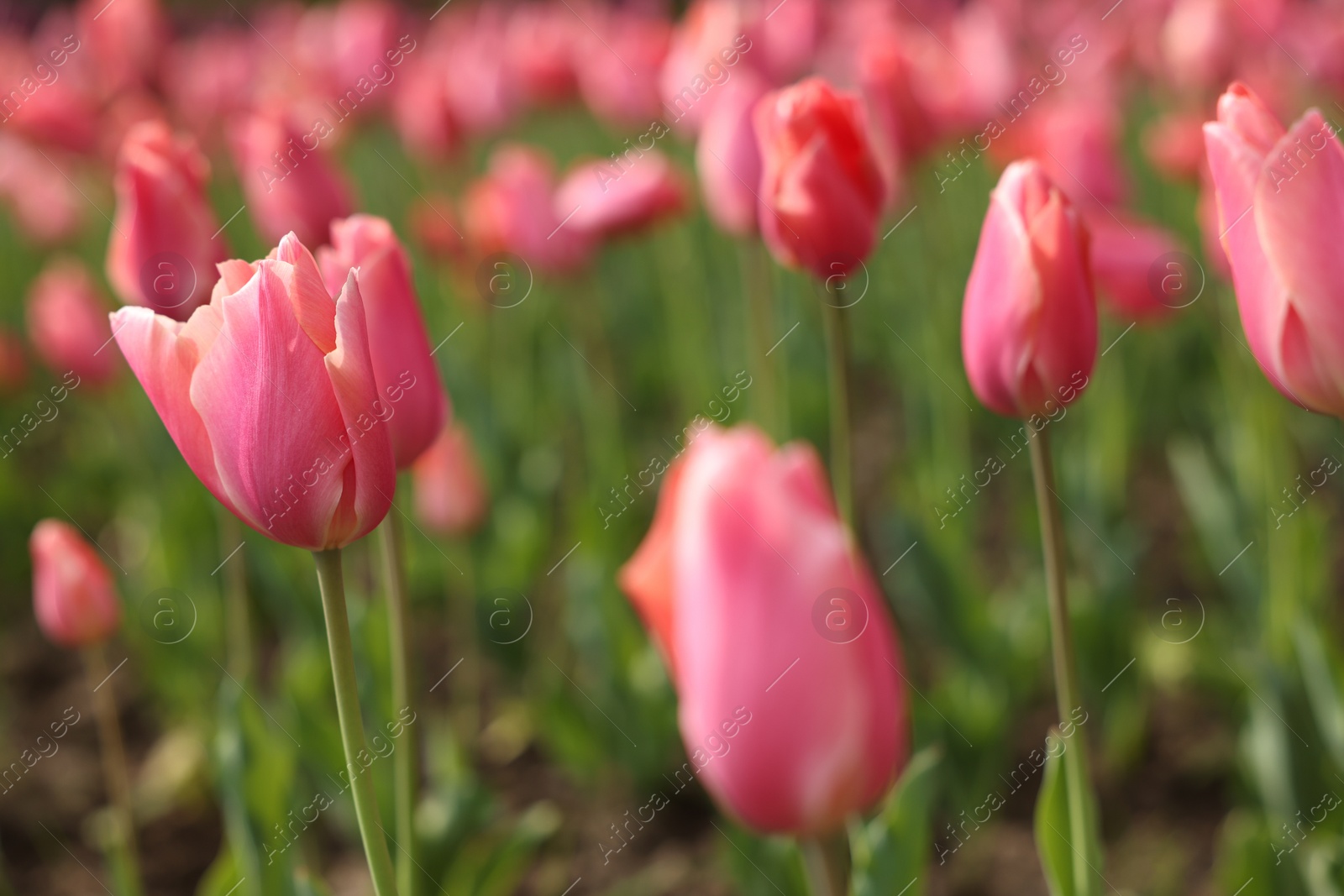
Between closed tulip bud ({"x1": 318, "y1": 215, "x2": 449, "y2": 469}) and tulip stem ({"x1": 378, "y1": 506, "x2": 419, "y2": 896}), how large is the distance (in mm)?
73

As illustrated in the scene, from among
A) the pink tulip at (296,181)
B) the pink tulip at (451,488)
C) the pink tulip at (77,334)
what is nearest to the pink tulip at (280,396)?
the pink tulip at (296,181)

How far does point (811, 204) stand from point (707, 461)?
0.43 m

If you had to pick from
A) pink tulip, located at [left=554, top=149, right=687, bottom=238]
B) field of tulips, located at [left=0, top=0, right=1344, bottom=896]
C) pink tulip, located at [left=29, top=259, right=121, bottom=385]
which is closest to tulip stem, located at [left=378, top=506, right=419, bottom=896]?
field of tulips, located at [left=0, top=0, right=1344, bottom=896]

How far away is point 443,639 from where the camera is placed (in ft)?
7.10

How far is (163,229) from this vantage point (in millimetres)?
1068

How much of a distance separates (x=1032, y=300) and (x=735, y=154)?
720mm

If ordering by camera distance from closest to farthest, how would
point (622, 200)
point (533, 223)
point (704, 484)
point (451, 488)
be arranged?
point (704, 484), point (451, 488), point (622, 200), point (533, 223)

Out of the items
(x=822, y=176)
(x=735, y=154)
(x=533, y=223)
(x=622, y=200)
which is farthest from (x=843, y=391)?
(x=533, y=223)

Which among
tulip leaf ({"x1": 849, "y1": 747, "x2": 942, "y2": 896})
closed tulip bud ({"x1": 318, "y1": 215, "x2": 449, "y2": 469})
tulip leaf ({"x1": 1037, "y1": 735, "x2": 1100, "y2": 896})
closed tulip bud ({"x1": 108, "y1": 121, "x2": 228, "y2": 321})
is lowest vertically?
tulip leaf ({"x1": 1037, "y1": 735, "x2": 1100, "y2": 896})

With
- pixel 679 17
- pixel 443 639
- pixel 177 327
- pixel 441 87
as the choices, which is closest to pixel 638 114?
pixel 441 87

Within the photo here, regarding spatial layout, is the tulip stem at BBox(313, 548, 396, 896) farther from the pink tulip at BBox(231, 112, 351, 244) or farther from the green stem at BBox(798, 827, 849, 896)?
the pink tulip at BBox(231, 112, 351, 244)

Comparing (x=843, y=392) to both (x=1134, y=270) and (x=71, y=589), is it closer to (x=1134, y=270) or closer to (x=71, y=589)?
(x=1134, y=270)

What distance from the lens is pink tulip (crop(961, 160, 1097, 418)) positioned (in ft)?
2.34

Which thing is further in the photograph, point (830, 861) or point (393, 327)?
point (393, 327)
